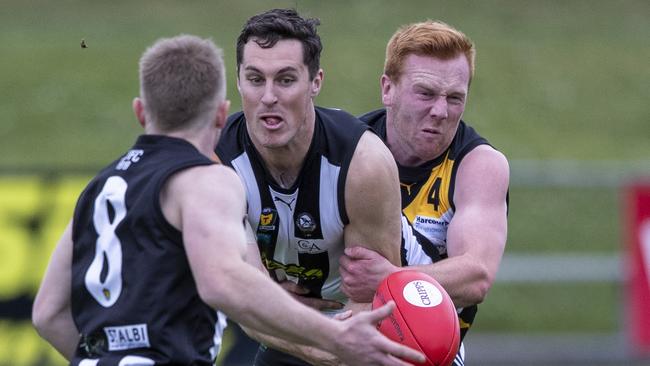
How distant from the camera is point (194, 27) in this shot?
26.8 meters

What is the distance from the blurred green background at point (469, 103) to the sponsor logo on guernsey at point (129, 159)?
684cm

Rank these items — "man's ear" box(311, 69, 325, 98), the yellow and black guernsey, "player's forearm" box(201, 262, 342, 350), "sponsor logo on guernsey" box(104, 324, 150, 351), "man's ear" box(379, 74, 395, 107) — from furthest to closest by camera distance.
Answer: "man's ear" box(379, 74, 395, 107)
the yellow and black guernsey
"man's ear" box(311, 69, 325, 98)
"sponsor logo on guernsey" box(104, 324, 150, 351)
"player's forearm" box(201, 262, 342, 350)

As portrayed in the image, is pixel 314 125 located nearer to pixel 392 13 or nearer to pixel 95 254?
pixel 95 254

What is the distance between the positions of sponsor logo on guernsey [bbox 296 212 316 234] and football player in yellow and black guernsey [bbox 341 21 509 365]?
1.85 feet

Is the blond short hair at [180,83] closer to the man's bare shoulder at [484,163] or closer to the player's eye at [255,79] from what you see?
the player's eye at [255,79]

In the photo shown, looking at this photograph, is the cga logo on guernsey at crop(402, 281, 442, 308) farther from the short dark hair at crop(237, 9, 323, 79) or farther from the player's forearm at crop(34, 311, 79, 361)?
the player's forearm at crop(34, 311, 79, 361)

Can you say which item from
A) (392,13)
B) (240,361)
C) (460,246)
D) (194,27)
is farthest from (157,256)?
(392,13)

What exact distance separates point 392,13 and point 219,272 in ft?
81.1

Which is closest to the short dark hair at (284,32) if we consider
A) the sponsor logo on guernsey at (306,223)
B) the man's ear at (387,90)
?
the sponsor logo on guernsey at (306,223)

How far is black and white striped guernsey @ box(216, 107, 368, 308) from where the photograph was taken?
6.02 meters

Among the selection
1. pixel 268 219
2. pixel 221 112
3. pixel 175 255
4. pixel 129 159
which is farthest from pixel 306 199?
pixel 175 255

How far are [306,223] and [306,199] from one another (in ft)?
0.42

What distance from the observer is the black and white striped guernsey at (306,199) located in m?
6.02

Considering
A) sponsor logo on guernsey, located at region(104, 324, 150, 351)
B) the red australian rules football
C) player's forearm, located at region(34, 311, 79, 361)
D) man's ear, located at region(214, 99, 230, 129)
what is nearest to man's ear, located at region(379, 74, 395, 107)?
the red australian rules football
